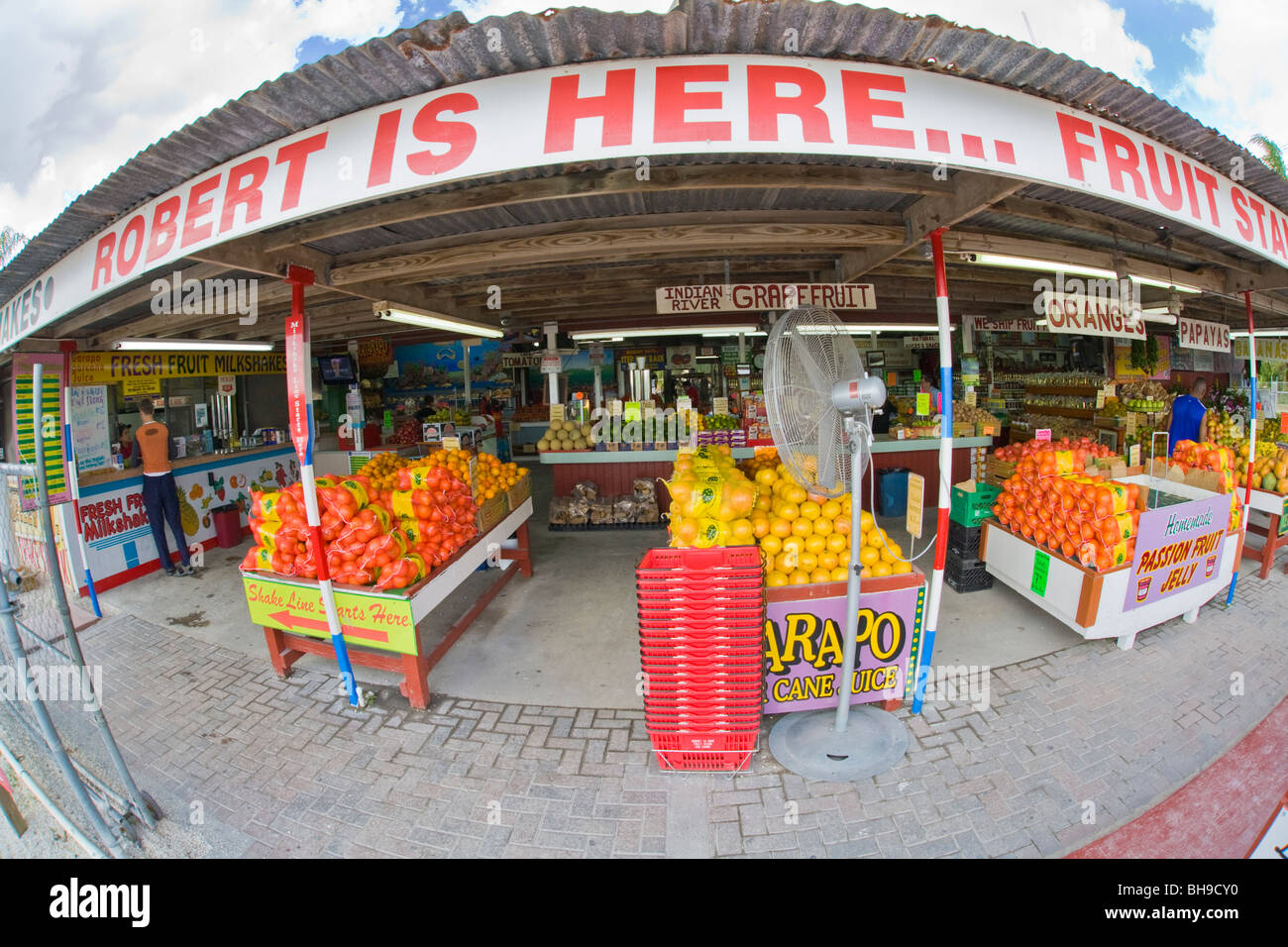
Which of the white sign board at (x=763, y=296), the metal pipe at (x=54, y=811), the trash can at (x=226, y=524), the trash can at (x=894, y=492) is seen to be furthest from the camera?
the trash can at (x=894, y=492)

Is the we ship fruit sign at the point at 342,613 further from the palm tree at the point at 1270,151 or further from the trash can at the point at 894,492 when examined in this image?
the palm tree at the point at 1270,151

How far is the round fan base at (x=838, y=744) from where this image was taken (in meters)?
3.03

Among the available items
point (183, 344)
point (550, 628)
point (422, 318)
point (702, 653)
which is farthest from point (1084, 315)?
point (183, 344)

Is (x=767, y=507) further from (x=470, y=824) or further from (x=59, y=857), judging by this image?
(x=59, y=857)

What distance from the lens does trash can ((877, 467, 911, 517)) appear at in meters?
8.24

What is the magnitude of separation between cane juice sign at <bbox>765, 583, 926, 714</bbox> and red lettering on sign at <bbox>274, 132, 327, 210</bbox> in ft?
10.5

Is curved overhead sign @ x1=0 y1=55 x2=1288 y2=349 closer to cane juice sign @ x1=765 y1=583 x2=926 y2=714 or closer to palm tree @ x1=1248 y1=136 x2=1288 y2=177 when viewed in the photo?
cane juice sign @ x1=765 y1=583 x2=926 y2=714

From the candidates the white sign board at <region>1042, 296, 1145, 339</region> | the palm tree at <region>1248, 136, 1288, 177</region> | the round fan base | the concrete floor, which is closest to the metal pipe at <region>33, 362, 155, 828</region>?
the concrete floor

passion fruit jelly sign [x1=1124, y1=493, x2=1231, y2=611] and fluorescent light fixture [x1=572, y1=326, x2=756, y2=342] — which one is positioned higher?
fluorescent light fixture [x1=572, y1=326, x2=756, y2=342]

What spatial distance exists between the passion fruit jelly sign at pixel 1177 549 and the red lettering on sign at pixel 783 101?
13.0 ft

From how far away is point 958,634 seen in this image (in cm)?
450

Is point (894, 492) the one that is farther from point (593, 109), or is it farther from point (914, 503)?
point (593, 109)

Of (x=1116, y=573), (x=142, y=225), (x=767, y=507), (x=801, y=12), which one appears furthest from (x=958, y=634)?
(x=142, y=225)

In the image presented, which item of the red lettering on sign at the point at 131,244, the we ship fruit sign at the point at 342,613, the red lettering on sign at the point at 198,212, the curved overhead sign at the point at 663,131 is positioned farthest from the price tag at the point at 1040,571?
the red lettering on sign at the point at 131,244
